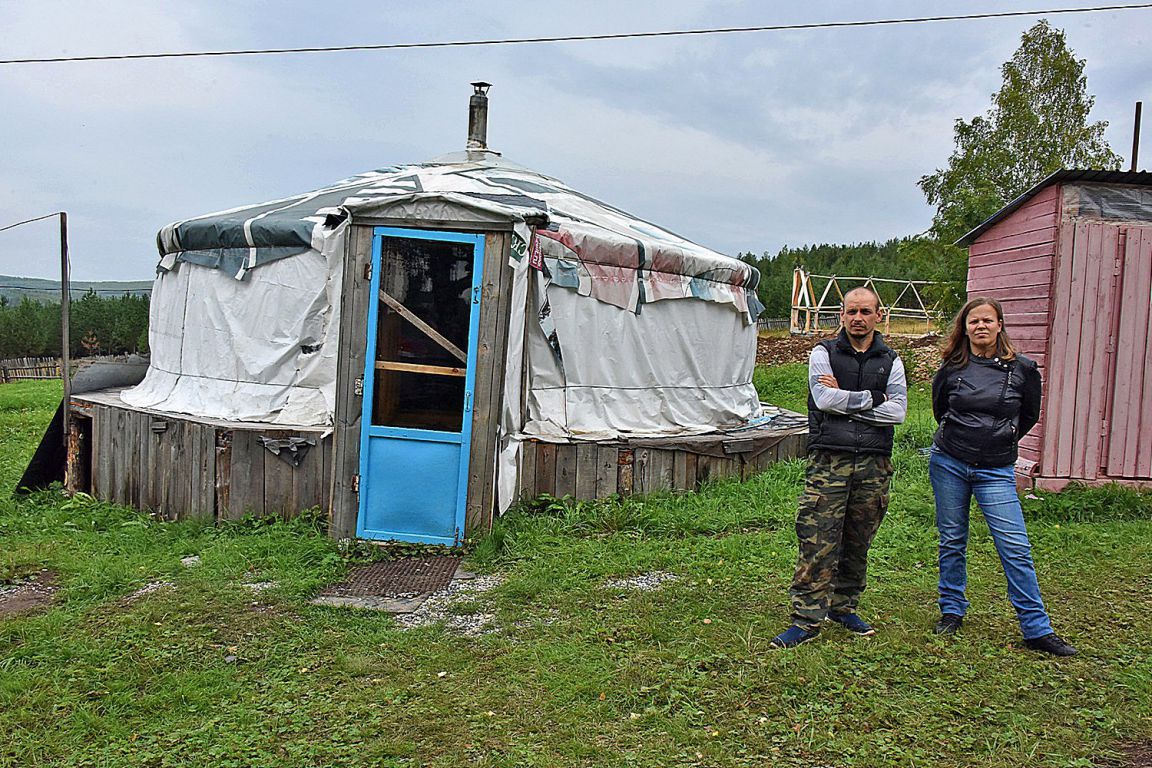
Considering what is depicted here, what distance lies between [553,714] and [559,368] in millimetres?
3386

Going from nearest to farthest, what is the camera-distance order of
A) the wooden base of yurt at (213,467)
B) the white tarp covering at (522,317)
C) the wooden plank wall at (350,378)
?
the wooden plank wall at (350,378) → the wooden base of yurt at (213,467) → the white tarp covering at (522,317)

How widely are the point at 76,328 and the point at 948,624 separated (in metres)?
42.7

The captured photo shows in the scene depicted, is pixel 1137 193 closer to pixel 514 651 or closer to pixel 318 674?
pixel 514 651

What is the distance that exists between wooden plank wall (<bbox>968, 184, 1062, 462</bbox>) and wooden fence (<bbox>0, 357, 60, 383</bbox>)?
27.6 m

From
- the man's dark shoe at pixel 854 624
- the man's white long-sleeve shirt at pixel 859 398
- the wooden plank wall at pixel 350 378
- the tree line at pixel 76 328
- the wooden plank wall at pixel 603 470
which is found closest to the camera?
the man's white long-sleeve shirt at pixel 859 398

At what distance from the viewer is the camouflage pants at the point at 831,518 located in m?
3.32

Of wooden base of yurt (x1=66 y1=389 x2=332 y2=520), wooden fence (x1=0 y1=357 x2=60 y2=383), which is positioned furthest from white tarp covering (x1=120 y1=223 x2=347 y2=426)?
wooden fence (x1=0 y1=357 x2=60 y2=383)

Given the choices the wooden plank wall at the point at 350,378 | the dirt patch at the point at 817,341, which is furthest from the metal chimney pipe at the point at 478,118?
the dirt patch at the point at 817,341

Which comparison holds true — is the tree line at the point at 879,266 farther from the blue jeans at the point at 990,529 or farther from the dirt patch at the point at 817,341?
the blue jeans at the point at 990,529

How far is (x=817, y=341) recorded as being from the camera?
57.8 feet

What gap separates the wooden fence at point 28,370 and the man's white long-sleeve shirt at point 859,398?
1120 inches

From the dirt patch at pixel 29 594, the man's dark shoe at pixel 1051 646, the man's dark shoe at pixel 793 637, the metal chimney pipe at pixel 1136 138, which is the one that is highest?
the metal chimney pipe at pixel 1136 138

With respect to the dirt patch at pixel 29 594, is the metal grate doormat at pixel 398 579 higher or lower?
higher

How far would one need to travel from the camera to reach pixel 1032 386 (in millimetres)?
3314
